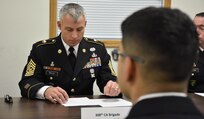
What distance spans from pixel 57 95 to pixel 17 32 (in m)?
1.62

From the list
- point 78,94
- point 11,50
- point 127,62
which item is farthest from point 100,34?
point 127,62

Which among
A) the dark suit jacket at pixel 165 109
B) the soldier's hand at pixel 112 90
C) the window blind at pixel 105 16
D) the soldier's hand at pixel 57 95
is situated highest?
the dark suit jacket at pixel 165 109

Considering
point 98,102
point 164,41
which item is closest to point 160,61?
point 164,41

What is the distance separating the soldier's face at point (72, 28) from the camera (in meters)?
2.45

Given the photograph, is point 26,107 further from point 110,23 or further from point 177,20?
point 110,23

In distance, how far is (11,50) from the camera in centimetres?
345

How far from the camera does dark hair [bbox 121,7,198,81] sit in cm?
83

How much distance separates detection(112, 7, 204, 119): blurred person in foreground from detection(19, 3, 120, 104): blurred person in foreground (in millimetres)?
1451

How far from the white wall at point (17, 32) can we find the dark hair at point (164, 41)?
2715mm

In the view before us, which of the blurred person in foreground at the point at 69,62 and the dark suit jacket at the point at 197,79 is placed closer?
the blurred person in foreground at the point at 69,62

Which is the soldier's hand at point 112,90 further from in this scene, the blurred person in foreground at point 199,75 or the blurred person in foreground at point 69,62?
the blurred person in foreground at point 199,75

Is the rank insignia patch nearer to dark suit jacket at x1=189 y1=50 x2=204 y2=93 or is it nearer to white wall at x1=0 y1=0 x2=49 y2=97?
white wall at x1=0 y1=0 x2=49 y2=97

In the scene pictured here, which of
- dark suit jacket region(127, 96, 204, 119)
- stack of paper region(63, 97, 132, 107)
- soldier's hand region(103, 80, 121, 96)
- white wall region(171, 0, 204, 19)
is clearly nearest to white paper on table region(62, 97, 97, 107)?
stack of paper region(63, 97, 132, 107)

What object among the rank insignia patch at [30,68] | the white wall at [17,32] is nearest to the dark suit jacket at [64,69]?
the rank insignia patch at [30,68]
